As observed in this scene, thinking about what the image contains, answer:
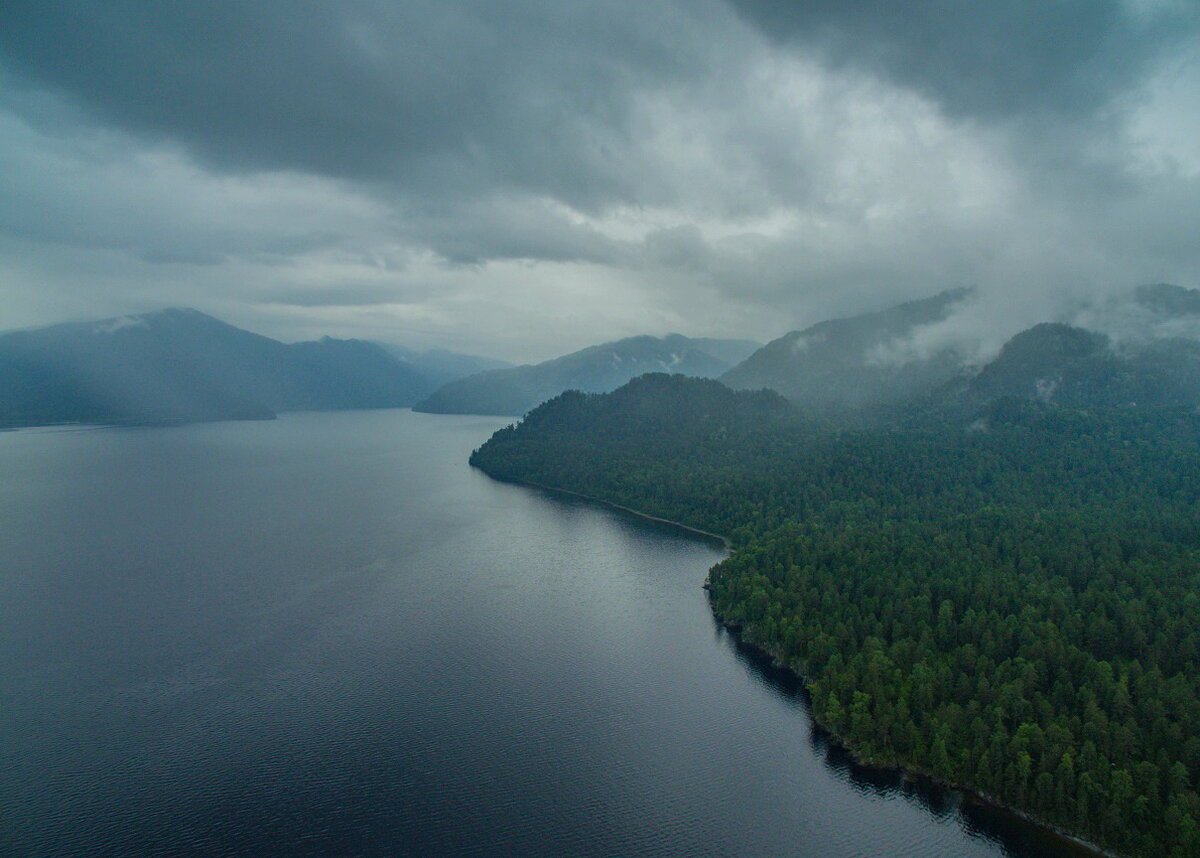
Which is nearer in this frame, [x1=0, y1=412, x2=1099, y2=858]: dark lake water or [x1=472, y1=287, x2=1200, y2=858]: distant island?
[x1=0, y1=412, x2=1099, y2=858]: dark lake water

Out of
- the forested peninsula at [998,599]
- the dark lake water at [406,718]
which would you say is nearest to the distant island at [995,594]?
the forested peninsula at [998,599]

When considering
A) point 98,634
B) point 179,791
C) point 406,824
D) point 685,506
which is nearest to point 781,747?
point 406,824

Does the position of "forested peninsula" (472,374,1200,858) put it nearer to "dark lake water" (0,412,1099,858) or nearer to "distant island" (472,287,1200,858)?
"distant island" (472,287,1200,858)

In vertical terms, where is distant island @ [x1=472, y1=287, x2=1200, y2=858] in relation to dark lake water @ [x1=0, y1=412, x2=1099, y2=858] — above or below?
above

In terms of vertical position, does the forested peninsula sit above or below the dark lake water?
above

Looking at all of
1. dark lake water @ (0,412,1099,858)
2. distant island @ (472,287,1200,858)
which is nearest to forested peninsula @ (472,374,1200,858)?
distant island @ (472,287,1200,858)

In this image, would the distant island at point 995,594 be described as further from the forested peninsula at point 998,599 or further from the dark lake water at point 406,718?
the dark lake water at point 406,718
